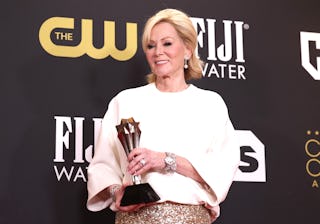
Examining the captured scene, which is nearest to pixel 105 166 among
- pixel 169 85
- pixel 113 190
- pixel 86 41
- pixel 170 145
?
pixel 113 190

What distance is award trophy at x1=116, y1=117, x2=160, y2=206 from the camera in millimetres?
2055

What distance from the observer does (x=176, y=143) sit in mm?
2254

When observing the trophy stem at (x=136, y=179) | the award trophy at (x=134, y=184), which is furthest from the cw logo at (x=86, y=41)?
the trophy stem at (x=136, y=179)

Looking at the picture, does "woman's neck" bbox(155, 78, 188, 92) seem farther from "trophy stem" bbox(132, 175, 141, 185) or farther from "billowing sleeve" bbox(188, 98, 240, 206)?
"trophy stem" bbox(132, 175, 141, 185)

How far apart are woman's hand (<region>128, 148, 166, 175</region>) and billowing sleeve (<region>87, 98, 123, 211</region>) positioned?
0.62ft

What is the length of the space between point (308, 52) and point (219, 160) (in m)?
1.12

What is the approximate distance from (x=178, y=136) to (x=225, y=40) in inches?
36.2

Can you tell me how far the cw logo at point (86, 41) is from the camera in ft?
9.17

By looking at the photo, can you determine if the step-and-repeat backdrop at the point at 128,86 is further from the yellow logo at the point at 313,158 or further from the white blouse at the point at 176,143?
the white blouse at the point at 176,143

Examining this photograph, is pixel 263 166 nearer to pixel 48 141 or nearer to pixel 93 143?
pixel 93 143

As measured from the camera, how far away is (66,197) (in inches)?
105

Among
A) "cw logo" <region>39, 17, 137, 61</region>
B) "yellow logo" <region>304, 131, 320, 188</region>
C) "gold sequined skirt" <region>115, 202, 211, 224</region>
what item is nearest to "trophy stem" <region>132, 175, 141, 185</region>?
"gold sequined skirt" <region>115, 202, 211, 224</region>

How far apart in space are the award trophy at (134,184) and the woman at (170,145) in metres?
0.03

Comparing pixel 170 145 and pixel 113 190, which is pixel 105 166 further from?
pixel 170 145
